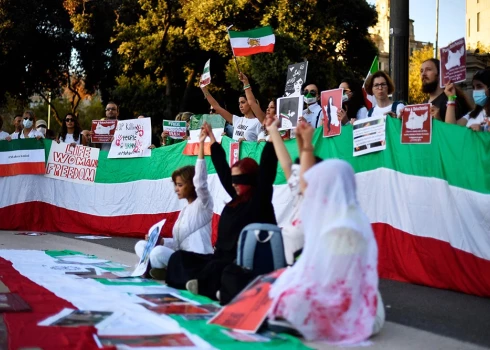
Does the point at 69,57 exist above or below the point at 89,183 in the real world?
above

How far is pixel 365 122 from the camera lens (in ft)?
27.3

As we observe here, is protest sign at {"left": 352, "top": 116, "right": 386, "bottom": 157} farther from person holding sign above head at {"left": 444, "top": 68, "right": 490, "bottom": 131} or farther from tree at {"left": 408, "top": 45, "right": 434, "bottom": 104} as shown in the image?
tree at {"left": 408, "top": 45, "right": 434, "bottom": 104}

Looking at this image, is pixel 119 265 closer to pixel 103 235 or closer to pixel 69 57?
pixel 103 235

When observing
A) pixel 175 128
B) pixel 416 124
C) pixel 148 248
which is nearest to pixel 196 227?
pixel 148 248

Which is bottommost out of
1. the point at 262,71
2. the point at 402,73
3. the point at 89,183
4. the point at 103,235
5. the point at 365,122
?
the point at 103,235

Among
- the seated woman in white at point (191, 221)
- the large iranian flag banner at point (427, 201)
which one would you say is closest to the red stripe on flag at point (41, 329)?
the seated woman in white at point (191, 221)

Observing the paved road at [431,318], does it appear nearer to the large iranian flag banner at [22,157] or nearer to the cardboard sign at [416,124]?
the cardboard sign at [416,124]

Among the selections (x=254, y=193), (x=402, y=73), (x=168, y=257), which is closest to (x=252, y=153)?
(x=402, y=73)

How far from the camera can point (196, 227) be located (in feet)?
25.5

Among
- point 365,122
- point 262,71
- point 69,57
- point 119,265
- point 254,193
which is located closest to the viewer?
point 254,193

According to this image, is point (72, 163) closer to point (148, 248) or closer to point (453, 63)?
point (148, 248)

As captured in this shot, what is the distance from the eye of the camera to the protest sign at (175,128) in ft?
43.1

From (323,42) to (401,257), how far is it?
21.2 m

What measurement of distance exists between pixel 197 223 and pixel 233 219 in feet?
3.59
